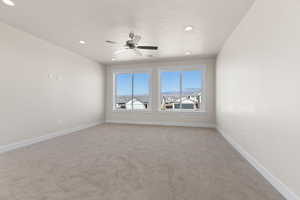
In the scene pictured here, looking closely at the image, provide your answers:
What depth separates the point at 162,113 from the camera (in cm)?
570

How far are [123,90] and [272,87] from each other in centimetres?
555

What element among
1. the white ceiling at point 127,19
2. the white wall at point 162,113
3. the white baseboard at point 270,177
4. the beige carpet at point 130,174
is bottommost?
the beige carpet at point 130,174

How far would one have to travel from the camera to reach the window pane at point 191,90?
549 cm

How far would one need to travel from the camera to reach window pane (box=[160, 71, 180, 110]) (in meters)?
5.77

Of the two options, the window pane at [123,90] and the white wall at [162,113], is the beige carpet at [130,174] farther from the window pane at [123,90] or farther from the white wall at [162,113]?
the window pane at [123,90]

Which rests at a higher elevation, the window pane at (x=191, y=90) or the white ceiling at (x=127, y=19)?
the white ceiling at (x=127, y=19)

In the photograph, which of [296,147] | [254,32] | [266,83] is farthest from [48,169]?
[254,32]

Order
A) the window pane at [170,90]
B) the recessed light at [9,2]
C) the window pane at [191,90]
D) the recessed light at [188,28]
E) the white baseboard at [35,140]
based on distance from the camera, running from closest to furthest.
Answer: the recessed light at [9,2] < the white baseboard at [35,140] < the recessed light at [188,28] < the window pane at [191,90] < the window pane at [170,90]

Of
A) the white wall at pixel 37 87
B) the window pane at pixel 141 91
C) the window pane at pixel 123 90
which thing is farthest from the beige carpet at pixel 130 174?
the window pane at pixel 123 90

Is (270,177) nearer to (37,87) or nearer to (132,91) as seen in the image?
(37,87)

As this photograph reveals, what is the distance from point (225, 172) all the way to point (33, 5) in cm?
419

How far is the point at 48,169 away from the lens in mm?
2068

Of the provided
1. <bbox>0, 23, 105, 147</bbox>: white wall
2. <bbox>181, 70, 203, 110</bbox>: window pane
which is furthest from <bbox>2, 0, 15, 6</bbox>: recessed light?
<bbox>181, 70, 203, 110</bbox>: window pane

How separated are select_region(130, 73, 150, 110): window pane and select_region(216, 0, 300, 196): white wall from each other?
12.7 ft
